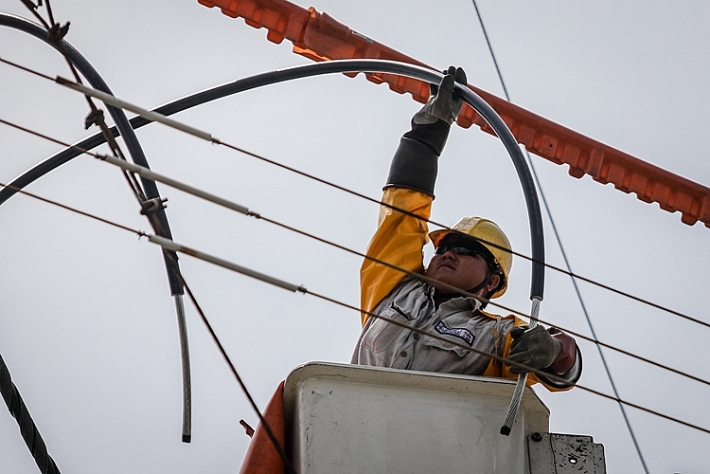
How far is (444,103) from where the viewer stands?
674 centimetres

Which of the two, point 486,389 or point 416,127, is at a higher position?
point 416,127

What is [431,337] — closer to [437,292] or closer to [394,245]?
[437,292]

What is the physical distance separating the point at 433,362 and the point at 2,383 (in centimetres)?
184

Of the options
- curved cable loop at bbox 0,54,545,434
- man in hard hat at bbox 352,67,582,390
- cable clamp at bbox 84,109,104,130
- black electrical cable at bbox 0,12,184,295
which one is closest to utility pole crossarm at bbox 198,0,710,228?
man in hard hat at bbox 352,67,582,390

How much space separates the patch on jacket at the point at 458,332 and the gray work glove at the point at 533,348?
56 cm

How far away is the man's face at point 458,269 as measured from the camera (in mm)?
6730

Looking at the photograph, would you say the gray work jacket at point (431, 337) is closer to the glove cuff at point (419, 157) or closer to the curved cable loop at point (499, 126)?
the curved cable loop at point (499, 126)

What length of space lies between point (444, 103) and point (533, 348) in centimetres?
182

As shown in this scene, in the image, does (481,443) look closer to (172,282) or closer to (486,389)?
(486,389)

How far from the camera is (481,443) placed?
16.4 feet

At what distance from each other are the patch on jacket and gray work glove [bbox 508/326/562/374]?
1.85ft

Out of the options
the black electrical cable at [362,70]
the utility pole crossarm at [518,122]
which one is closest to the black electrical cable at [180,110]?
the black electrical cable at [362,70]

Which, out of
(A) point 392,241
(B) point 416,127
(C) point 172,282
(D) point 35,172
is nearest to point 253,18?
(B) point 416,127

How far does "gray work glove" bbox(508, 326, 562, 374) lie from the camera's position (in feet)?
17.4
